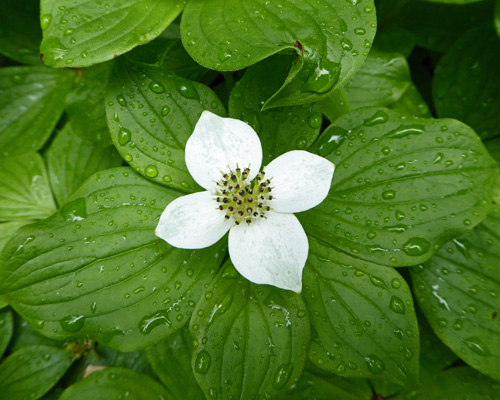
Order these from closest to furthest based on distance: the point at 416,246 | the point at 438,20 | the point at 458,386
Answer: the point at 416,246 < the point at 458,386 < the point at 438,20

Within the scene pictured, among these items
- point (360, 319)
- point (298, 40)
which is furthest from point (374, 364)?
point (298, 40)

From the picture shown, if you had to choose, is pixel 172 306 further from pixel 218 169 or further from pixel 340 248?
pixel 340 248

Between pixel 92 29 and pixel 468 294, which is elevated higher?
pixel 92 29

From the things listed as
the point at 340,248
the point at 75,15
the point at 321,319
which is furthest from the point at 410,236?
the point at 75,15

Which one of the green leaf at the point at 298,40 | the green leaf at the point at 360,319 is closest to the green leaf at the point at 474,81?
the green leaf at the point at 298,40

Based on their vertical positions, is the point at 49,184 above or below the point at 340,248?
above

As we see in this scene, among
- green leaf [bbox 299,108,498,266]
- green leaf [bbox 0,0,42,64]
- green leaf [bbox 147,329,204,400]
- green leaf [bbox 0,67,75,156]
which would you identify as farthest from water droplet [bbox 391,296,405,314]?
green leaf [bbox 0,0,42,64]

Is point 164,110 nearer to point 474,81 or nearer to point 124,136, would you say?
point 124,136
